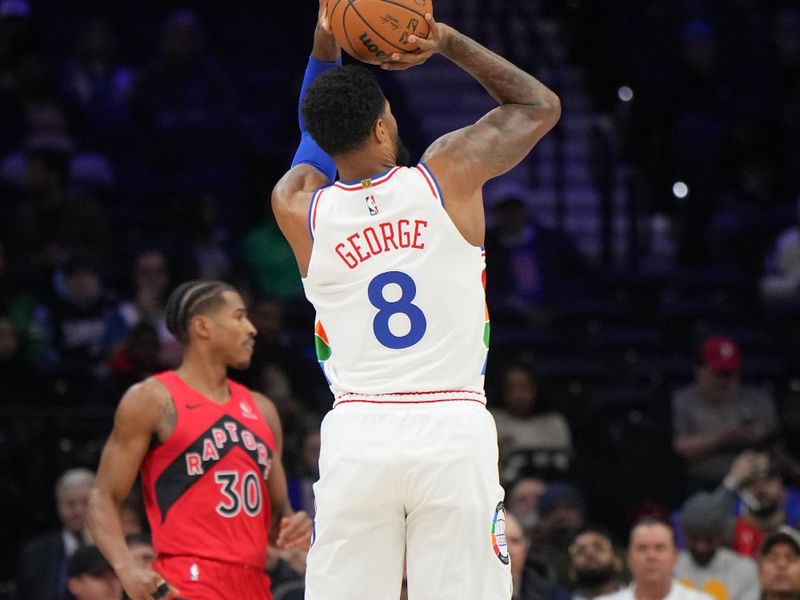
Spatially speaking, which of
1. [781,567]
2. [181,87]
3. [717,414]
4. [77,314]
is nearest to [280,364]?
[77,314]

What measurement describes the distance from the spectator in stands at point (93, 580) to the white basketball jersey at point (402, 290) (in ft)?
11.8

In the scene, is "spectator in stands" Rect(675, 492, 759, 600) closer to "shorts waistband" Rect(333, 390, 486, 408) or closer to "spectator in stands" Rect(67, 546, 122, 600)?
"spectator in stands" Rect(67, 546, 122, 600)

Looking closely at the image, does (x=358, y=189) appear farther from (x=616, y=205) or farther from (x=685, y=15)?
(x=685, y=15)

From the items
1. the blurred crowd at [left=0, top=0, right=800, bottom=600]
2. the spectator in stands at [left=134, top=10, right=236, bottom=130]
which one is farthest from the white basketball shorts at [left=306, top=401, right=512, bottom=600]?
the spectator in stands at [left=134, top=10, right=236, bottom=130]

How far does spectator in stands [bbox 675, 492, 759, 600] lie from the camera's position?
9.13m

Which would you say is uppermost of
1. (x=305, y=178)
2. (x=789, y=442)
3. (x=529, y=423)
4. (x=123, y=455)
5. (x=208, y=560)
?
(x=305, y=178)

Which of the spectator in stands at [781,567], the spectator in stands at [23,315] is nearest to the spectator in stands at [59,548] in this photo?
the spectator in stands at [23,315]

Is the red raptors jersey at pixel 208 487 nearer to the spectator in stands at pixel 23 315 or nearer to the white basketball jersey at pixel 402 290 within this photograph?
the white basketball jersey at pixel 402 290

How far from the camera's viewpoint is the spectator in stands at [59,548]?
922 centimetres

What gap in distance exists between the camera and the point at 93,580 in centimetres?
809

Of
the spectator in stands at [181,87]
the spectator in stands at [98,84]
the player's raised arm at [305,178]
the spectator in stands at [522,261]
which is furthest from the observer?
the spectator in stands at [98,84]

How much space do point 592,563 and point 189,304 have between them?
11.4ft

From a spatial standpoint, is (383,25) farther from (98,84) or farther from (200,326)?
(98,84)

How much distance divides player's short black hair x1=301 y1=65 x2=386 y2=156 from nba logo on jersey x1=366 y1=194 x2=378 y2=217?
6.8 inches
